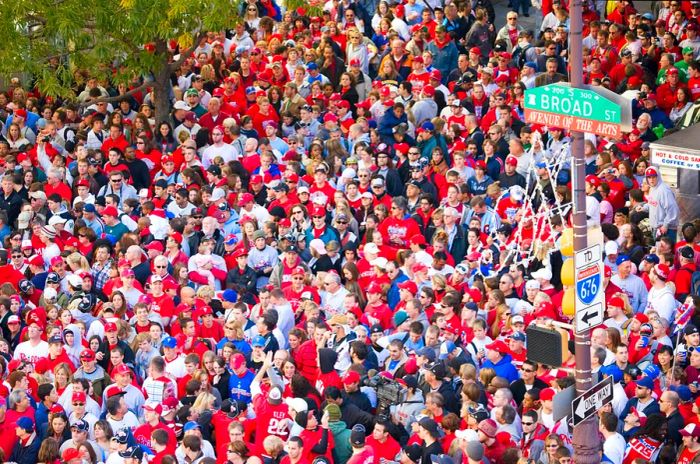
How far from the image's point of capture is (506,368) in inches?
622

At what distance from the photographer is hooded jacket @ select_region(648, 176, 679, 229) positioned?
1920 centimetres

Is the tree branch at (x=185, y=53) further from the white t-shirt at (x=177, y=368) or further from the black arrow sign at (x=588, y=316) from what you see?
the black arrow sign at (x=588, y=316)

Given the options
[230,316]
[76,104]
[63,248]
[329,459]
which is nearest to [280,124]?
[76,104]

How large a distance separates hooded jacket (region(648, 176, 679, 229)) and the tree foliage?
23.1 ft

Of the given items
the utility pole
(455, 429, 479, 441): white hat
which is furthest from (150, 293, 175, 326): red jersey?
the utility pole

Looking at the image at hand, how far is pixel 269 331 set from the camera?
55.5ft

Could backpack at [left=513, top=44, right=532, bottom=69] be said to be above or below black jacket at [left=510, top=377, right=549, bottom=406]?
above

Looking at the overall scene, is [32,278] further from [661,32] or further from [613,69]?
[661,32]

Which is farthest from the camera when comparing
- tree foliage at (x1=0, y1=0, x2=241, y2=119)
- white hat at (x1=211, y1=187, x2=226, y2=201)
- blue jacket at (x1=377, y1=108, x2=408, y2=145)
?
blue jacket at (x1=377, y1=108, x2=408, y2=145)

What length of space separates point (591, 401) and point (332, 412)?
294 centimetres

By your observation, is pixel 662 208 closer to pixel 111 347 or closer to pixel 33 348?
pixel 111 347

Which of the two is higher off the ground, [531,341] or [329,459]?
[531,341]

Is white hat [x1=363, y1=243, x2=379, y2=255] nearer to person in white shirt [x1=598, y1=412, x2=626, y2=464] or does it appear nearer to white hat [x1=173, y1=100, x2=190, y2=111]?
person in white shirt [x1=598, y1=412, x2=626, y2=464]

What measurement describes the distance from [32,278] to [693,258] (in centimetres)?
832
